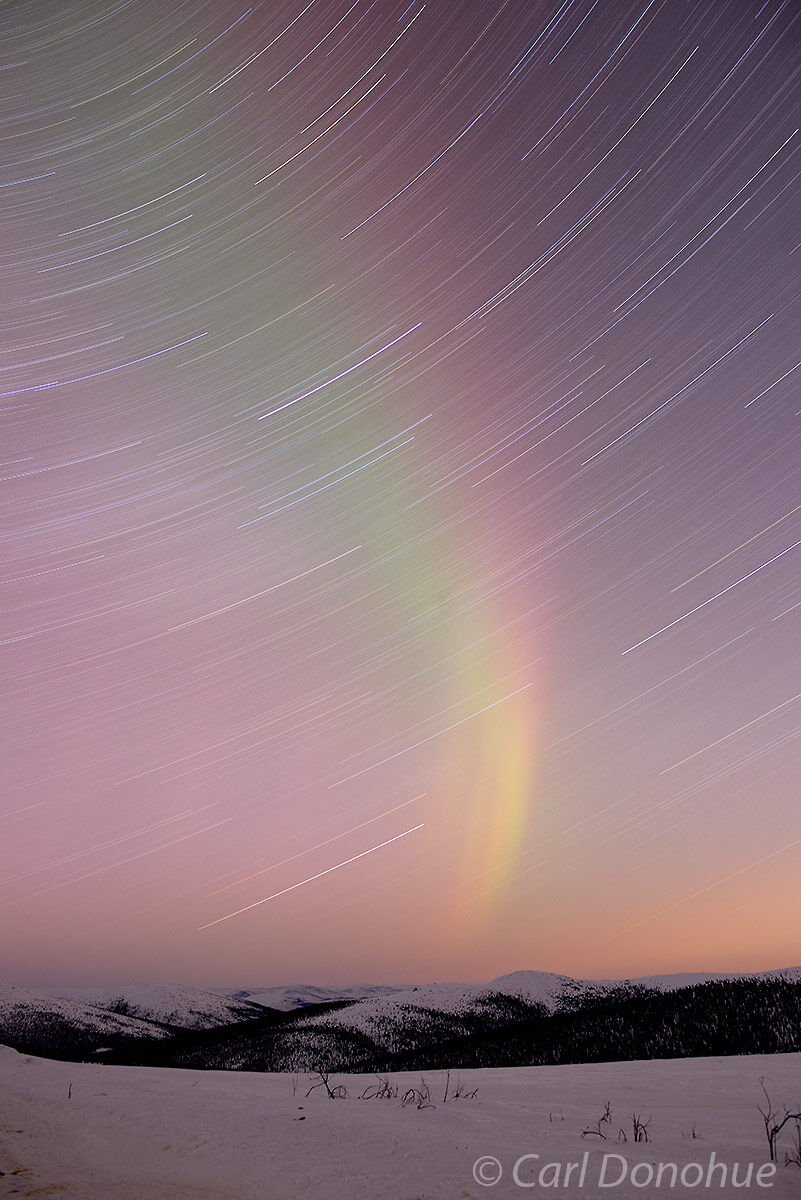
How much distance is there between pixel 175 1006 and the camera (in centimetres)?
9331

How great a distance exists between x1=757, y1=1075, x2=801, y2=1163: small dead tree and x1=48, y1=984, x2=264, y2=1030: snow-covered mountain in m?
89.3

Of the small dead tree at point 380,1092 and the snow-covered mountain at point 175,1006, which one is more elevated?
the small dead tree at point 380,1092

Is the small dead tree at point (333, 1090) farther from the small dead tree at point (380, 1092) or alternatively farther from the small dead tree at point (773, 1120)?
the small dead tree at point (773, 1120)

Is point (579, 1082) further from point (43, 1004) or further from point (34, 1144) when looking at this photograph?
point (43, 1004)

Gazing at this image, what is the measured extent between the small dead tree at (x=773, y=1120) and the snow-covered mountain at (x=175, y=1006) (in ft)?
293

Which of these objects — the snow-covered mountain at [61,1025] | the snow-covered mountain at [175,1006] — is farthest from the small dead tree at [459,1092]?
the snow-covered mountain at [175,1006]

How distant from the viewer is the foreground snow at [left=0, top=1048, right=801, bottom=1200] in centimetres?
591

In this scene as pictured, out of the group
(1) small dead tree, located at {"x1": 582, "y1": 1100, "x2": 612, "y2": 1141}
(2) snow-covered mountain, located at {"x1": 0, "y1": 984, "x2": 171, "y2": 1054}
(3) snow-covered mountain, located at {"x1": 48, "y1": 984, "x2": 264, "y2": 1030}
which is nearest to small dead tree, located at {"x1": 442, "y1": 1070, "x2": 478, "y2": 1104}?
(1) small dead tree, located at {"x1": 582, "y1": 1100, "x2": 612, "y2": 1141}

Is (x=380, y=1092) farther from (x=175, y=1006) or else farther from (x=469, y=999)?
(x=175, y=1006)

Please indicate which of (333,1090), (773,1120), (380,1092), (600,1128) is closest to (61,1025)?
(333,1090)

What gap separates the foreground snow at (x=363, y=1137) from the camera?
233 inches

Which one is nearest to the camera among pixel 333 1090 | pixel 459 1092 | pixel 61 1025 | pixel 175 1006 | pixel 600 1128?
pixel 600 1128

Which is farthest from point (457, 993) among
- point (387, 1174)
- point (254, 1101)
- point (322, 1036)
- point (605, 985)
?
point (387, 1174)

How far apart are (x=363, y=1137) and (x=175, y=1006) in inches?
4040
